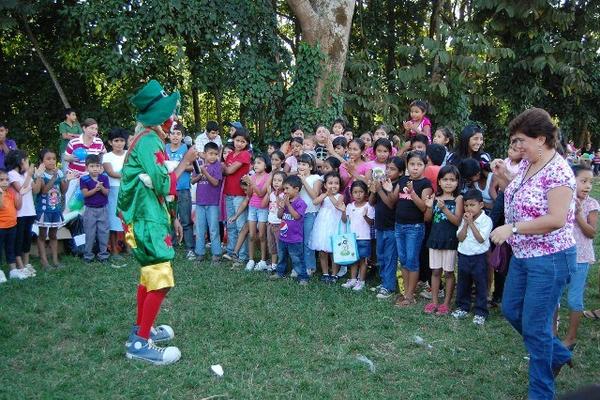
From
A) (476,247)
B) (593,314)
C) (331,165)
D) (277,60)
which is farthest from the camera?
(277,60)

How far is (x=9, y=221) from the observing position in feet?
22.1

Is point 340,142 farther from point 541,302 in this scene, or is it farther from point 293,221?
point 541,302

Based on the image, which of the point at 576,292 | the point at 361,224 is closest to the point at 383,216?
the point at 361,224

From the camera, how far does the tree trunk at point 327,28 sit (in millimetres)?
10984

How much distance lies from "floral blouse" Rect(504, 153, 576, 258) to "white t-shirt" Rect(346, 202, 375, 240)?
3.02 m

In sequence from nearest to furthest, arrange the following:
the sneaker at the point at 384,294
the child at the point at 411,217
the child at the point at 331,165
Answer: the child at the point at 411,217 < the sneaker at the point at 384,294 < the child at the point at 331,165

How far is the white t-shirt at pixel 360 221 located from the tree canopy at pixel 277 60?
456cm

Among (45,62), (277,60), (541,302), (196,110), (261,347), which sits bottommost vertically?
(261,347)

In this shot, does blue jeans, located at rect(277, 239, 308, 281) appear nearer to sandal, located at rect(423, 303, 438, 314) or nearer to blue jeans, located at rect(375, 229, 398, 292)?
blue jeans, located at rect(375, 229, 398, 292)

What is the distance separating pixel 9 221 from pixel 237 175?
2864 millimetres

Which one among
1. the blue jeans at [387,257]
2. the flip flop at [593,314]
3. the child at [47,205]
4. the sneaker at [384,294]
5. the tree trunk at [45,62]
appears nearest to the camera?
the flip flop at [593,314]

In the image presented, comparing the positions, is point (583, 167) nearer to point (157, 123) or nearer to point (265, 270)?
point (157, 123)

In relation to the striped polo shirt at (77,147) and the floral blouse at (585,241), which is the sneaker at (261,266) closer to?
the striped polo shirt at (77,147)

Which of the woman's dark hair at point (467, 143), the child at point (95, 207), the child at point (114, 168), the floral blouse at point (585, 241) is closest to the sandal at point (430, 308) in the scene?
the floral blouse at point (585, 241)
